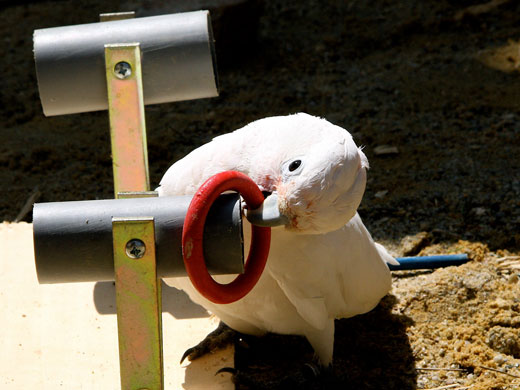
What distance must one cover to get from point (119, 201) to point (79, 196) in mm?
2215

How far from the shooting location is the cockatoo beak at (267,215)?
210 centimetres

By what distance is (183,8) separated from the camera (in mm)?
5195

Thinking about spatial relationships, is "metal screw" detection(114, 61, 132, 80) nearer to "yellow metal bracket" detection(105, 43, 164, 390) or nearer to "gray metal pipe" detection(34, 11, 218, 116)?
"gray metal pipe" detection(34, 11, 218, 116)

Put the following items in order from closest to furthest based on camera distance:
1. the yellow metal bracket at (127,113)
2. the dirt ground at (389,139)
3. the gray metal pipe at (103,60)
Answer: the yellow metal bracket at (127,113)
the gray metal pipe at (103,60)
the dirt ground at (389,139)

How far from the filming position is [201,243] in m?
1.85

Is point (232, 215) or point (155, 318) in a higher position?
point (232, 215)

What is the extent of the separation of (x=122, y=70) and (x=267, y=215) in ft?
2.95

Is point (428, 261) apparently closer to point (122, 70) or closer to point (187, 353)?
point (187, 353)

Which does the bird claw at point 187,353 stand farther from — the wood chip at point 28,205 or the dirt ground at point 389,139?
the wood chip at point 28,205

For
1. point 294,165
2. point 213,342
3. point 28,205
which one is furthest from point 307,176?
point 28,205

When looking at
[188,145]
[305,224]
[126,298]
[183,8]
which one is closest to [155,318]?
[126,298]

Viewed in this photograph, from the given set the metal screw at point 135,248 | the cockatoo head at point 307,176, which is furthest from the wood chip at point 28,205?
the metal screw at point 135,248

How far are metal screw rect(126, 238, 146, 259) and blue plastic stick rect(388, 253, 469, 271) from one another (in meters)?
1.63

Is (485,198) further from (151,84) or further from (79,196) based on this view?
(79,196)
